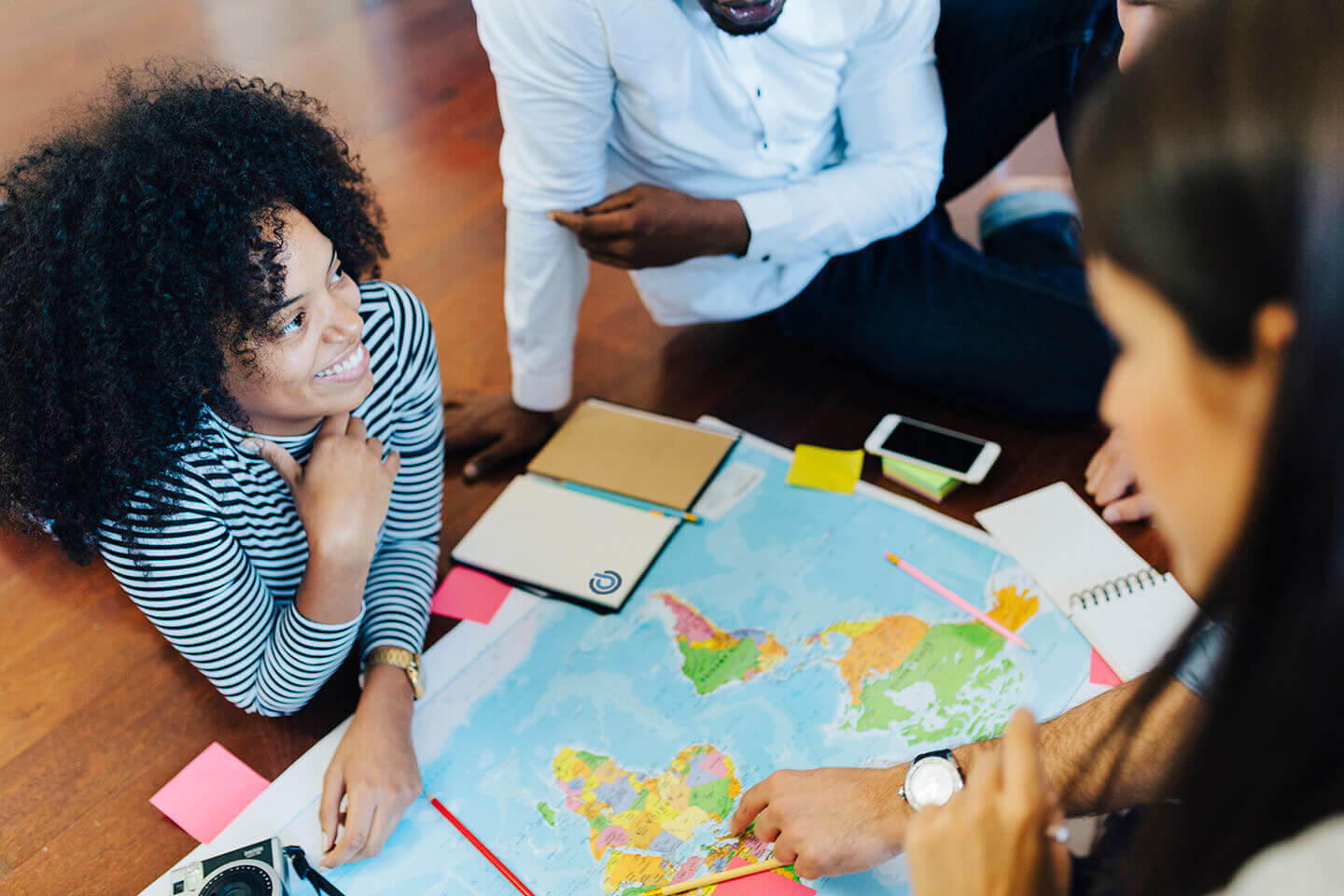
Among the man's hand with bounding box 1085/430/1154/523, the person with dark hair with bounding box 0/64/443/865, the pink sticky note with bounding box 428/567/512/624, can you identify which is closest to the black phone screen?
the man's hand with bounding box 1085/430/1154/523

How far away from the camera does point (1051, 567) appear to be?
1032 millimetres

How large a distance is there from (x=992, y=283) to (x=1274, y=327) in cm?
99

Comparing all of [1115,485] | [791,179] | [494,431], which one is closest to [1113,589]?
[1115,485]

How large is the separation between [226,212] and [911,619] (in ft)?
2.41

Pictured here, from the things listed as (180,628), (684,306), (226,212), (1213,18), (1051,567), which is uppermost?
(1213,18)

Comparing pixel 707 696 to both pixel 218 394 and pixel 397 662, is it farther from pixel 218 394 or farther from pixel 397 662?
pixel 218 394

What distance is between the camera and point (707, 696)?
37.3 inches

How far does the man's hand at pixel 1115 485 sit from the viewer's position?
3.57ft

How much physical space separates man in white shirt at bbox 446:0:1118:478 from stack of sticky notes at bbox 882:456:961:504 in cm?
20

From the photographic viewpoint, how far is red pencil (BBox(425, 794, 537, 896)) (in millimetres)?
811

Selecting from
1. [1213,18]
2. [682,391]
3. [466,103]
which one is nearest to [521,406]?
[682,391]

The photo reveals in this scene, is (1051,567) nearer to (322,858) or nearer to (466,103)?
(322,858)

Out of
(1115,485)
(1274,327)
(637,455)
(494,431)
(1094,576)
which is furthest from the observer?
(494,431)

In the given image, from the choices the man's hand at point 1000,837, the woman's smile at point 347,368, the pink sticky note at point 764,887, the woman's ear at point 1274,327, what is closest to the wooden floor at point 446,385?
the woman's smile at point 347,368
